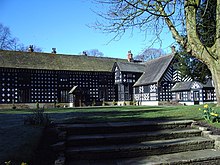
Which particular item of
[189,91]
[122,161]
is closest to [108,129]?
[122,161]

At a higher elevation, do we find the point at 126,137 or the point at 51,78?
the point at 51,78

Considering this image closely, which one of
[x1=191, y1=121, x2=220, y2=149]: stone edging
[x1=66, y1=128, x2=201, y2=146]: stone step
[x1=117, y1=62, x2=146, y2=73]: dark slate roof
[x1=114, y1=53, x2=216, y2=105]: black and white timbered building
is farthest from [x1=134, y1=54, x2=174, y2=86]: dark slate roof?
[x1=66, y1=128, x2=201, y2=146]: stone step

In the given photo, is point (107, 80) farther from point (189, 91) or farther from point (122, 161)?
point (122, 161)

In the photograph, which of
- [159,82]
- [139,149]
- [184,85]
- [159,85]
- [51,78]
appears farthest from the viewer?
[51,78]

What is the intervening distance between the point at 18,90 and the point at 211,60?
93.5ft

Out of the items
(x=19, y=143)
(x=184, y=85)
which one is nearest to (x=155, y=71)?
(x=184, y=85)

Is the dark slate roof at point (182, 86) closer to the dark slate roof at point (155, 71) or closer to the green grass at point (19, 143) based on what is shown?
the dark slate roof at point (155, 71)

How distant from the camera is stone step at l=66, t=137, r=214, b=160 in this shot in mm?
4547

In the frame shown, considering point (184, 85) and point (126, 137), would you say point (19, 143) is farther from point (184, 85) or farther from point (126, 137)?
point (184, 85)

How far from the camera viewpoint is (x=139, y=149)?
476 cm

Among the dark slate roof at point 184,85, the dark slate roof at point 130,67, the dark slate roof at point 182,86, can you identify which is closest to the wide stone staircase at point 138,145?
the dark slate roof at point 184,85

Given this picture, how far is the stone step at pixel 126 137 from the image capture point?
16.5ft

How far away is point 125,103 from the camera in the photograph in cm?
3600

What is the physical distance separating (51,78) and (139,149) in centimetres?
2999
